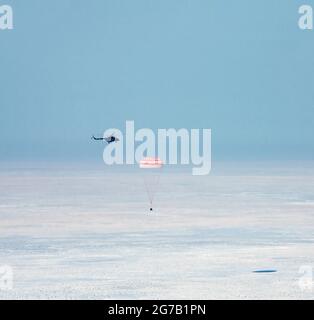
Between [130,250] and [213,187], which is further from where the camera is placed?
[213,187]

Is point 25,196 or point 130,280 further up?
point 25,196

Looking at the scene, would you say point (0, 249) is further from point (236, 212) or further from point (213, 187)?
point (213, 187)
